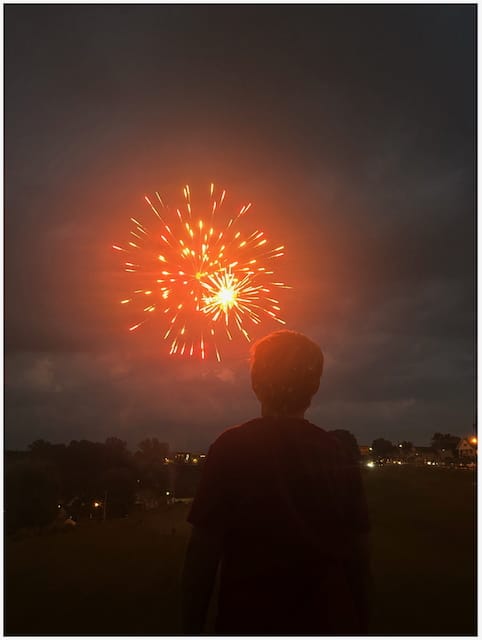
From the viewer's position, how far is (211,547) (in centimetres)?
275

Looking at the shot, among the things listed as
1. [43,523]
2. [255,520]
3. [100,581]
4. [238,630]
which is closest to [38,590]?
[100,581]

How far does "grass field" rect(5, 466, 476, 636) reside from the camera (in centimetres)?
589

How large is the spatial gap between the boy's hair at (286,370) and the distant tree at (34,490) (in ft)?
38.3

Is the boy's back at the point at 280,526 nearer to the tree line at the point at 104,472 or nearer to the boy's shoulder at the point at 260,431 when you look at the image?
the boy's shoulder at the point at 260,431

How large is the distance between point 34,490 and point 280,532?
1658cm

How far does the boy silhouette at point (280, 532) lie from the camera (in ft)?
8.45

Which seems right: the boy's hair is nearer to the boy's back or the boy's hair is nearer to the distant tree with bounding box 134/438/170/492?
the boy's back

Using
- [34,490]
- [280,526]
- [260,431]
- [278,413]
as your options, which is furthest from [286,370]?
[34,490]

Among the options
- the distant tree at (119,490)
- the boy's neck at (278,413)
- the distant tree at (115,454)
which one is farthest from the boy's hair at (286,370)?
the distant tree at (115,454)

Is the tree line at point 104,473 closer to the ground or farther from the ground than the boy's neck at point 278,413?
closer to the ground

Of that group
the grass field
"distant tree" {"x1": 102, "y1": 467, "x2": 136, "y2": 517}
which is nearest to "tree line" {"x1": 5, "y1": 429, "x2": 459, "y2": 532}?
"distant tree" {"x1": 102, "y1": 467, "x2": 136, "y2": 517}

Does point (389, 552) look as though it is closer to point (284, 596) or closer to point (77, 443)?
point (284, 596)

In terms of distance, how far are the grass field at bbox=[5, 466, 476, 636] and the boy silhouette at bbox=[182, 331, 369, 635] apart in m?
1.29

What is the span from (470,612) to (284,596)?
5163 millimetres
